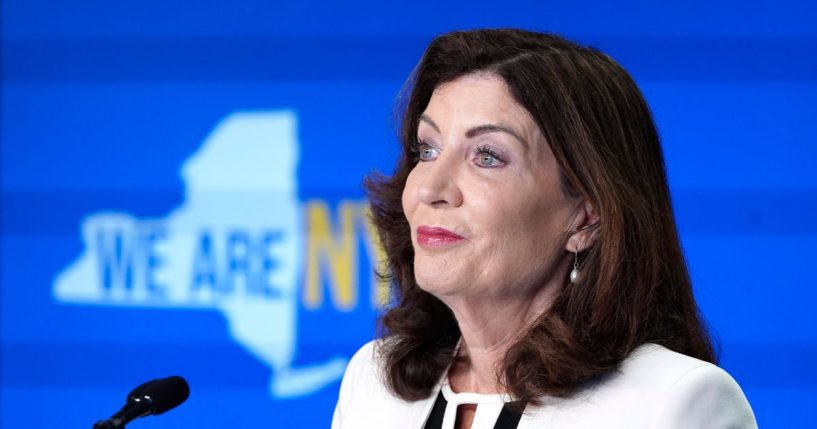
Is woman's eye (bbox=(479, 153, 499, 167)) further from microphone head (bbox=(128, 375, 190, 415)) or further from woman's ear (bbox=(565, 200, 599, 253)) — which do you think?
microphone head (bbox=(128, 375, 190, 415))

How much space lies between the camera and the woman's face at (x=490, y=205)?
1.57 m

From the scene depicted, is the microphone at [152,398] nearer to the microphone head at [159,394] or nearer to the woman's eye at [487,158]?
the microphone head at [159,394]

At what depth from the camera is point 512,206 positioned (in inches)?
61.7

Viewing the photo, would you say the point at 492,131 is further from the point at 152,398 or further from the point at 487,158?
the point at 152,398

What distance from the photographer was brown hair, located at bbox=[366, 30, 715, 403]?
61.1 inches

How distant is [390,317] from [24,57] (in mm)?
1588

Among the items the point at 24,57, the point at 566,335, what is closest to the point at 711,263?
the point at 566,335

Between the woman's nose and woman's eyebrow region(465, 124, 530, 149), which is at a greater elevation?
woman's eyebrow region(465, 124, 530, 149)

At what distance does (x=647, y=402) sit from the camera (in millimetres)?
1481

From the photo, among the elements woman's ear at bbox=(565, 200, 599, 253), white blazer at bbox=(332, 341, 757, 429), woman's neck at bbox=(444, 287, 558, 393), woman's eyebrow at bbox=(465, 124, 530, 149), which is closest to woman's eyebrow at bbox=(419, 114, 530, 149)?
woman's eyebrow at bbox=(465, 124, 530, 149)

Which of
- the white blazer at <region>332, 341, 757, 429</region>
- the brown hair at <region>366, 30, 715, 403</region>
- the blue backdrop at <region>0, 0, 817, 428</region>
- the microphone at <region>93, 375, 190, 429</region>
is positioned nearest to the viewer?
the microphone at <region>93, 375, 190, 429</region>

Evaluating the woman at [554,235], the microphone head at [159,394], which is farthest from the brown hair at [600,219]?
the microphone head at [159,394]

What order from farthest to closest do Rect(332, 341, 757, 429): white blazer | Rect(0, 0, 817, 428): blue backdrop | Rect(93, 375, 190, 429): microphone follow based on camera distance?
Rect(0, 0, 817, 428): blue backdrop → Rect(332, 341, 757, 429): white blazer → Rect(93, 375, 190, 429): microphone

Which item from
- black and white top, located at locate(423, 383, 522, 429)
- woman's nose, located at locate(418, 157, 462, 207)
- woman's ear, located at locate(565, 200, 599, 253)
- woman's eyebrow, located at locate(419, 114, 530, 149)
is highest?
→ woman's eyebrow, located at locate(419, 114, 530, 149)
